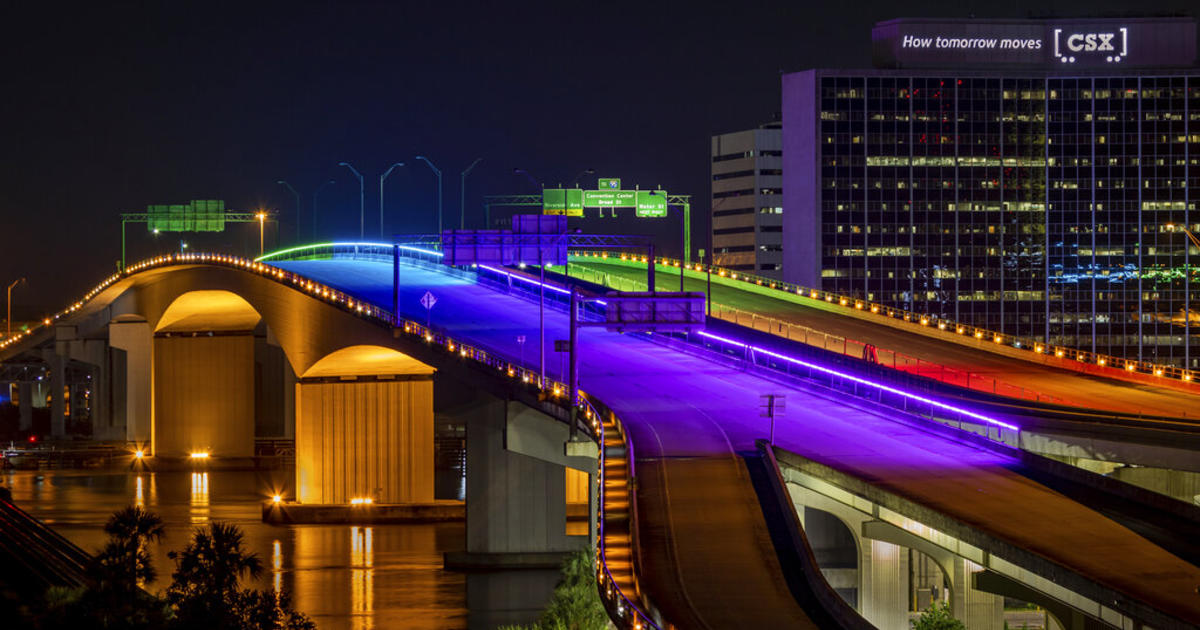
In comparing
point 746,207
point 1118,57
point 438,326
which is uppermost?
point 1118,57

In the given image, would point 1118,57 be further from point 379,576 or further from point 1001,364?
point 379,576

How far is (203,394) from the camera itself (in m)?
109

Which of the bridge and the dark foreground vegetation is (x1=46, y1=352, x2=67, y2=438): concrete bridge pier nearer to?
the bridge

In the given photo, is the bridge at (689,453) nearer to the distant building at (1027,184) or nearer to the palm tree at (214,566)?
the palm tree at (214,566)

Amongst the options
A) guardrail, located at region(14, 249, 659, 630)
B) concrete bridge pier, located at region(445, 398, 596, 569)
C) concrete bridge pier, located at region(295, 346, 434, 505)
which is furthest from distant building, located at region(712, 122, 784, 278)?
concrete bridge pier, located at region(445, 398, 596, 569)

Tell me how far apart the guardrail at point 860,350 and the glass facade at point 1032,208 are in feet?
203

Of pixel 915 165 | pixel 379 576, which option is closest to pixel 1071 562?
pixel 379 576

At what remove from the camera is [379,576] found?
58.8 m

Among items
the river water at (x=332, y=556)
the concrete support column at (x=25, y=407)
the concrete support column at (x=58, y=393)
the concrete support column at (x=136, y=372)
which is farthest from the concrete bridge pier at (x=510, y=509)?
the concrete support column at (x=25, y=407)

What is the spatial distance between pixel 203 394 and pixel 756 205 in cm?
10265

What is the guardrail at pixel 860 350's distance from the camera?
2523 inches

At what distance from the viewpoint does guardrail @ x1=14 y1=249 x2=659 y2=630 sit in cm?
2816

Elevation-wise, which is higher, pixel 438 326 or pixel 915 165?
pixel 915 165

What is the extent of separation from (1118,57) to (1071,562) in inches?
5379
